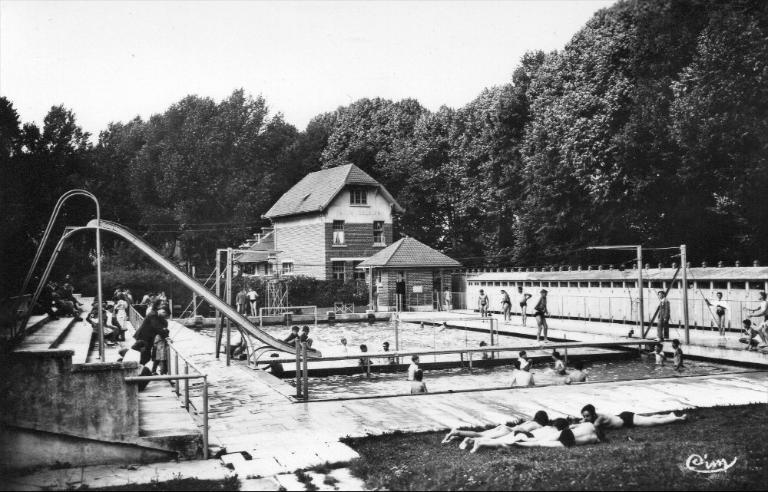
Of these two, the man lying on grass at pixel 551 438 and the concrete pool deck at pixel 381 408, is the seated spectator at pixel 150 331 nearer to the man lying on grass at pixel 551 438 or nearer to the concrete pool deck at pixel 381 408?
the concrete pool deck at pixel 381 408

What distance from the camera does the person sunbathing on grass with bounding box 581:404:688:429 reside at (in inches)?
453

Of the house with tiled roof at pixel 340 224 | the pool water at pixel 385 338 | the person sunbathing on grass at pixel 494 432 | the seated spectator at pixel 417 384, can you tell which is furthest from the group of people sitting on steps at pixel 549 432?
the house with tiled roof at pixel 340 224

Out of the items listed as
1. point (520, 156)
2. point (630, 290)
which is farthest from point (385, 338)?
point (520, 156)

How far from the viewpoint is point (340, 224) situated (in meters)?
52.7

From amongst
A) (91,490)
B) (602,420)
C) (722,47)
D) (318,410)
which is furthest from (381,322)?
(91,490)

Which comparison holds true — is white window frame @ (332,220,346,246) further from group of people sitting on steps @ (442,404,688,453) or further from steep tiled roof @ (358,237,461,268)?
group of people sitting on steps @ (442,404,688,453)

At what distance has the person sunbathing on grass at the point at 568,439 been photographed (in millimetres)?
10484

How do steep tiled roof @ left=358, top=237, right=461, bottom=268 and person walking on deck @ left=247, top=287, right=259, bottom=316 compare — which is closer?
person walking on deck @ left=247, top=287, right=259, bottom=316

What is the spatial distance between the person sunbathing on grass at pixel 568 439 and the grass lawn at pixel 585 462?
0.54 feet

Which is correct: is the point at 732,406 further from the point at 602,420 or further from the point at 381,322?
the point at 381,322

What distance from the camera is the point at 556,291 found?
38.2 metres

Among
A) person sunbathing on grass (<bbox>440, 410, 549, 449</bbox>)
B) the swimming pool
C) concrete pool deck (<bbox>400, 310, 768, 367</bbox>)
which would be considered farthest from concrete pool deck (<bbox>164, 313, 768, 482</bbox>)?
the swimming pool

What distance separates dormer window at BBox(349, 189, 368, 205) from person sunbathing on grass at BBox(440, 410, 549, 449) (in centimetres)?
4224

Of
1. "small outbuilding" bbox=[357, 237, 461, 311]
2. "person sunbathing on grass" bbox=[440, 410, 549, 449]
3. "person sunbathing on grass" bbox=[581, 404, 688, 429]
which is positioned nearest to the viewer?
"person sunbathing on grass" bbox=[440, 410, 549, 449]
